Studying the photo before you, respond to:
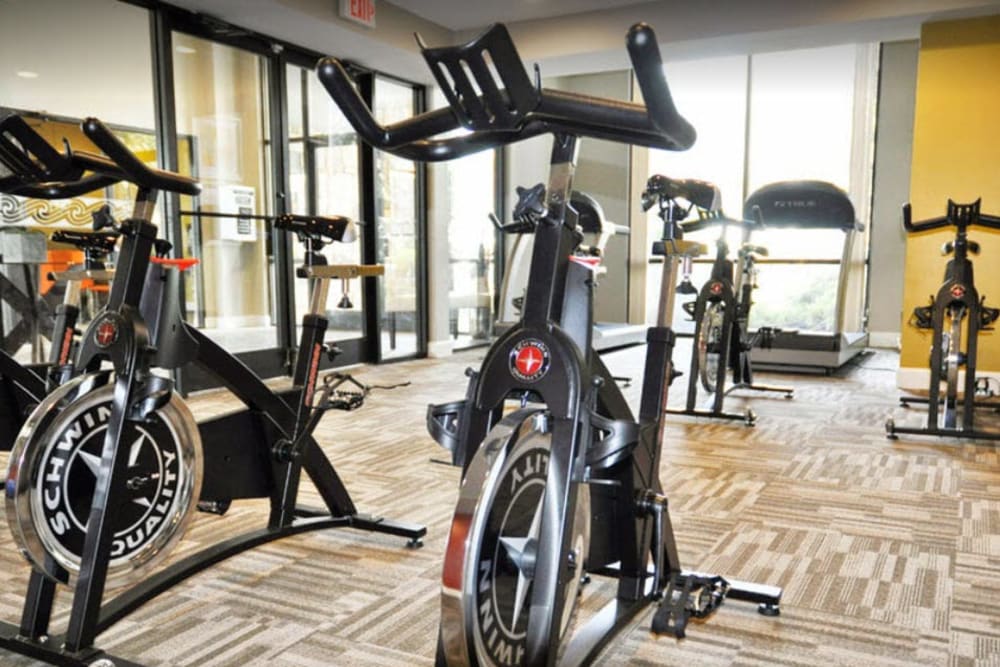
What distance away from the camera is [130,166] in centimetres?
174

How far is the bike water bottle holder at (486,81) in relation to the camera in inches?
38.6

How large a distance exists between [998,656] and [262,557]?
1.95 metres

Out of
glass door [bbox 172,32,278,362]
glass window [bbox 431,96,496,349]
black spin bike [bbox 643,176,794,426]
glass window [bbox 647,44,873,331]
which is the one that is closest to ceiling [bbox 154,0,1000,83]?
glass door [bbox 172,32,278,362]

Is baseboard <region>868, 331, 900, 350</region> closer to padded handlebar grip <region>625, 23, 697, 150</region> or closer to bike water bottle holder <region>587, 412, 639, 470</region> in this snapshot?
bike water bottle holder <region>587, 412, 639, 470</region>

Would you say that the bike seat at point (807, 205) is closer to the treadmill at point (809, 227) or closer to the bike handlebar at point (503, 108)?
the treadmill at point (809, 227)

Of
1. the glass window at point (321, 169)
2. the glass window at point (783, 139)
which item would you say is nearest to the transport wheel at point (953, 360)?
the glass window at point (321, 169)

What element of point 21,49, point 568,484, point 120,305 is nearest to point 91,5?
point 21,49

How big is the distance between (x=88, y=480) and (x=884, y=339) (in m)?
8.36

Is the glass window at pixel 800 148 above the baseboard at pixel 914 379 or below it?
above

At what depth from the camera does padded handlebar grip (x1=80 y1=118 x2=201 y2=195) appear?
63.8 inches

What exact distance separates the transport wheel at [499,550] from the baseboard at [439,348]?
5951 millimetres

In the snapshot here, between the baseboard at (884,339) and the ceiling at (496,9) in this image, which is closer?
the ceiling at (496,9)

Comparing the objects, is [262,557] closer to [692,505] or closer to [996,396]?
[692,505]

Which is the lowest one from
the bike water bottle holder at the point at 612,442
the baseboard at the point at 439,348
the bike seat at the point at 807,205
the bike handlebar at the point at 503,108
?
the baseboard at the point at 439,348
